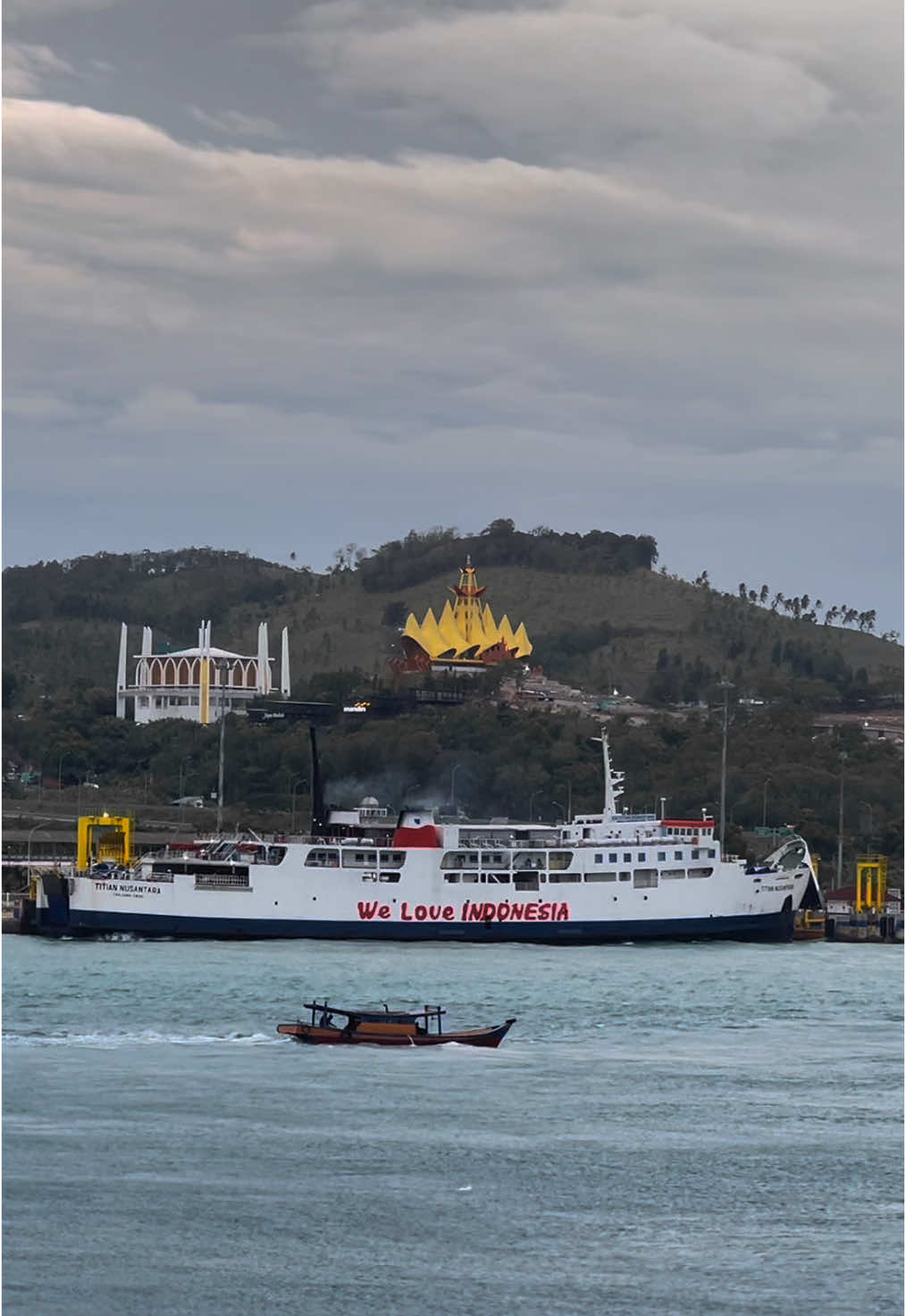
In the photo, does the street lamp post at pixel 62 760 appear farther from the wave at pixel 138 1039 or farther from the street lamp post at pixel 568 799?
the wave at pixel 138 1039

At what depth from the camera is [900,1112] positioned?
3009 cm

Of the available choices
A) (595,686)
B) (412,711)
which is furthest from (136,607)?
(412,711)

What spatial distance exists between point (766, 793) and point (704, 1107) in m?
48.7

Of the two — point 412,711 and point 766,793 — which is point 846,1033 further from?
point 412,711

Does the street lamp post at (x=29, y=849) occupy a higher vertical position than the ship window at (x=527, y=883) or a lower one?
higher

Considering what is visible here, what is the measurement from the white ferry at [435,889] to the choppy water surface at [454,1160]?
49.1 feet

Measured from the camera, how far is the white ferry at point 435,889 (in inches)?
2270

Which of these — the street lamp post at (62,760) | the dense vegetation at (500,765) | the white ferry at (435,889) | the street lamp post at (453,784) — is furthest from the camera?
the street lamp post at (62,760)

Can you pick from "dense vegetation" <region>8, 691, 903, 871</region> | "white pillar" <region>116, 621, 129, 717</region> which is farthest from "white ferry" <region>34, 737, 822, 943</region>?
"white pillar" <region>116, 621, 129, 717</region>

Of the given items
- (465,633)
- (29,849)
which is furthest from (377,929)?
(465,633)

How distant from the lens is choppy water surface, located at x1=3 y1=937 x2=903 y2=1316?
21672 millimetres

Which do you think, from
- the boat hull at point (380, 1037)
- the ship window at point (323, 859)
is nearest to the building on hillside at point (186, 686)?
the ship window at point (323, 859)

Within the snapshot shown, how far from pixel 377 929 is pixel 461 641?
181 feet

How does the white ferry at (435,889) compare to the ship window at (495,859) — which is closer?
the white ferry at (435,889)
